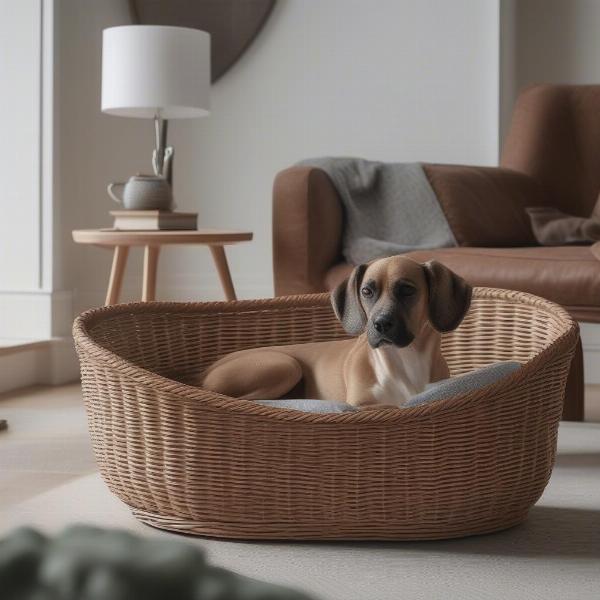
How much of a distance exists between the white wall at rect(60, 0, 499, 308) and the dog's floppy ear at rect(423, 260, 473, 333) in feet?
6.42

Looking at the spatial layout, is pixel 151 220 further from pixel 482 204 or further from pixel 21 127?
pixel 482 204

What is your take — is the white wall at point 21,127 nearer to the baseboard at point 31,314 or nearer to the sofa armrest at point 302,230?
the baseboard at point 31,314

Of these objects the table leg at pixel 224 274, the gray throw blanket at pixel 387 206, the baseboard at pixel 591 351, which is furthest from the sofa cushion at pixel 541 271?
the baseboard at pixel 591 351

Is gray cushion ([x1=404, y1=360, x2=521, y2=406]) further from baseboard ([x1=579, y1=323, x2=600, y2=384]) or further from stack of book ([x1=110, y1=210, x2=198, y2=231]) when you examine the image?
baseboard ([x1=579, y1=323, x2=600, y2=384])

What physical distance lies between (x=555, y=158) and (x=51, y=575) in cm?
344

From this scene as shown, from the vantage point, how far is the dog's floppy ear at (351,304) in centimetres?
197

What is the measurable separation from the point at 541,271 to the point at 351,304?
840mm

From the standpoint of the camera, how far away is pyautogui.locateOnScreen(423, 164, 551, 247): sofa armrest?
3096 mm

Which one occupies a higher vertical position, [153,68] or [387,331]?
[153,68]

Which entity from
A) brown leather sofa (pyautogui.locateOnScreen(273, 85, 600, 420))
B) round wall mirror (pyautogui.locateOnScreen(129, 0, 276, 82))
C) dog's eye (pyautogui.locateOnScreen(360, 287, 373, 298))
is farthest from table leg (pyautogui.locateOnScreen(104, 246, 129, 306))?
dog's eye (pyautogui.locateOnScreen(360, 287, 373, 298))

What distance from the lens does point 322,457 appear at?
1.55 m

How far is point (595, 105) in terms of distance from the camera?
345cm

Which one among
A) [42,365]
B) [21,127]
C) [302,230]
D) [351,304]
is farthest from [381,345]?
[21,127]

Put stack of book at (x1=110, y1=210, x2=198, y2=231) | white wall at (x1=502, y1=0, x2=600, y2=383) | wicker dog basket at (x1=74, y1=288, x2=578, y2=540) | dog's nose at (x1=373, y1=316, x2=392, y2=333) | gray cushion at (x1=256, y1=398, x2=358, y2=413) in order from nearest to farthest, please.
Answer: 1. wicker dog basket at (x1=74, y1=288, x2=578, y2=540)
2. gray cushion at (x1=256, y1=398, x2=358, y2=413)
3. dog's nose at (x1=373, y1=316, x2=392, y2=333)
4. stack of book at (x1=110, y1=210, x2=198, y2=231)
5. white wall at (x1=502, y1=0, x2=600, y2=383)
